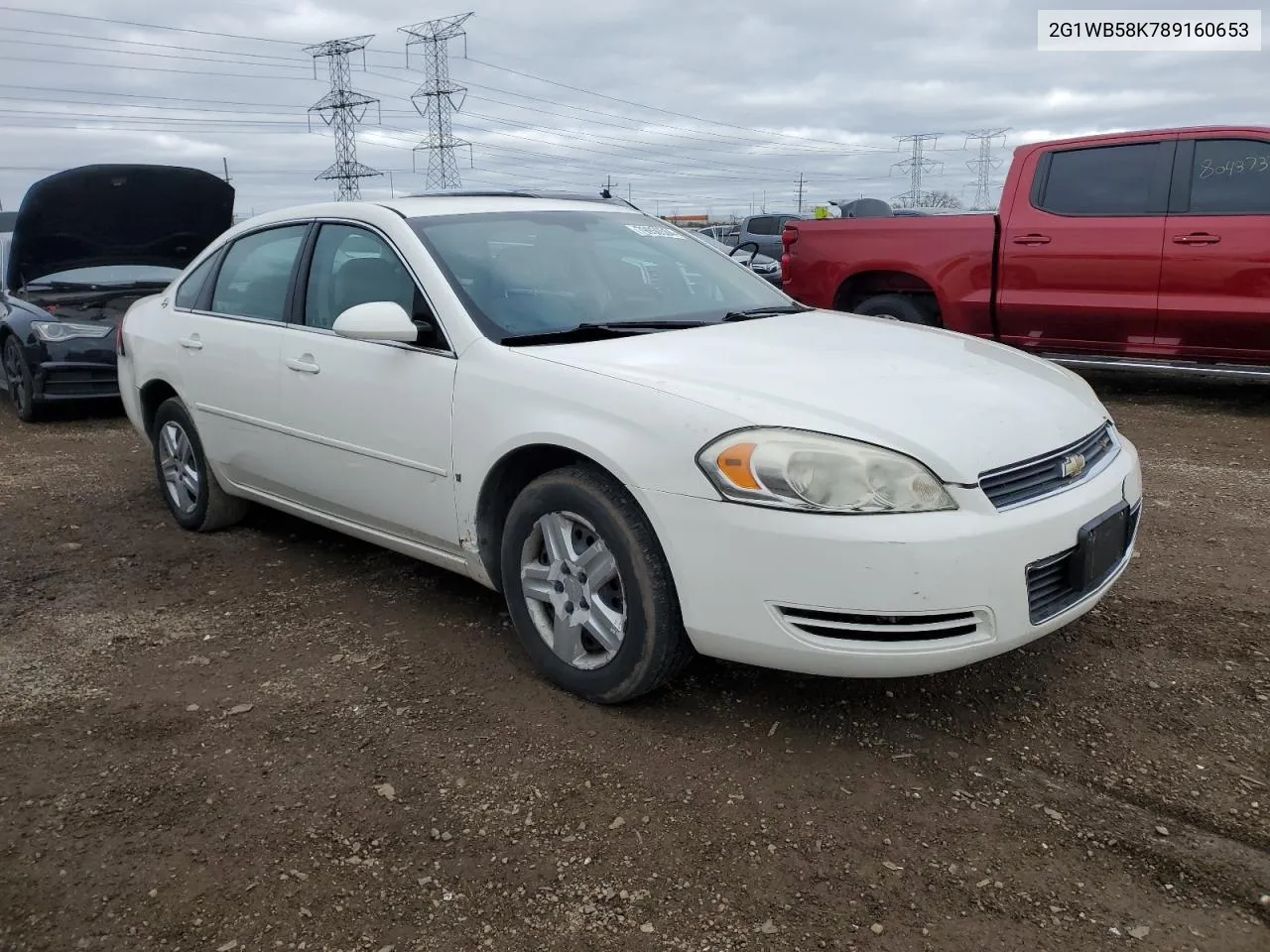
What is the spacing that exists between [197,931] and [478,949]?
2.02 feet

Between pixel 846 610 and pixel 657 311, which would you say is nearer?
pixel 846 610

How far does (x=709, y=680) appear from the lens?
336cm

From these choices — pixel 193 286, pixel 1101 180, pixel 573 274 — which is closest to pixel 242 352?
pixel 193 286

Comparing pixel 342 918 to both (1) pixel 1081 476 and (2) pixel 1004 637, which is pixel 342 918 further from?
(1) pixel 1081 476

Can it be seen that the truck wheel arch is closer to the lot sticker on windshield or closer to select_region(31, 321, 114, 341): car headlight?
the lot sticker on windshield

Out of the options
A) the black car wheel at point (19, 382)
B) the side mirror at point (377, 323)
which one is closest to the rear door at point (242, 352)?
the side mirror at point (377, 323)

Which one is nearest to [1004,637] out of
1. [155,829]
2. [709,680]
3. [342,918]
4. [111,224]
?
[709,680]

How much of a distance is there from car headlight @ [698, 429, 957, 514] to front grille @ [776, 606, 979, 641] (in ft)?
0.88

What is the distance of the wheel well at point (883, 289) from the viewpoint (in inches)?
325

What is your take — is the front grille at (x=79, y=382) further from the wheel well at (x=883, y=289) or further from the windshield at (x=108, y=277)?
the wheel well at (x=883, y=289)

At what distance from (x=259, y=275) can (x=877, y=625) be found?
315cm

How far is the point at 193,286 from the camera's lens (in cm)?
504

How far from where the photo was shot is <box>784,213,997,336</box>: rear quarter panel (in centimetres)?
787

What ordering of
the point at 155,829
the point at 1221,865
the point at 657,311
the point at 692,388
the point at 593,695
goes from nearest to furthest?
1. the point at 1221,865
2. the point at 155,829
3. the point at 692,388
4. the point at 593,695
5. the point at 657,311
